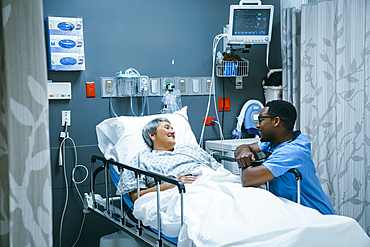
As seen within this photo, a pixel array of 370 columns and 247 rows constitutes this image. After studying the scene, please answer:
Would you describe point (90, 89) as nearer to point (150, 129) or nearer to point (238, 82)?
point (150, 129)

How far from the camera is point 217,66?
142 inches

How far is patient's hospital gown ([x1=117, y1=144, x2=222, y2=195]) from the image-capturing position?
7.63 ft

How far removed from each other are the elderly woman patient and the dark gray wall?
645 mm

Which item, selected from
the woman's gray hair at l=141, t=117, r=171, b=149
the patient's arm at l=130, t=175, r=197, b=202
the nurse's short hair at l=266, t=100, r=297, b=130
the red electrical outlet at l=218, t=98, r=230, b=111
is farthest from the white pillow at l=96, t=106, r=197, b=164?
the nurse's short hair at l=266, t=100, r=297, b=130

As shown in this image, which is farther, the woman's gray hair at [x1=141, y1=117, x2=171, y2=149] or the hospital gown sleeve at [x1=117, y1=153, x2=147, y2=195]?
→ the woman's gray hair at [x1=141, y1=117, x2=171, y2=149]

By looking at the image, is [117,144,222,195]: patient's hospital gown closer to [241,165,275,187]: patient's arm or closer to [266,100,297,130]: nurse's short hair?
[241,165,275,187]: patient's arm

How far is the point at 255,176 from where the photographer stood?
6.70ft

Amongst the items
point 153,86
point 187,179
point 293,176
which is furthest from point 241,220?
point 153,86

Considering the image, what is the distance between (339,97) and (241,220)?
6.47ft

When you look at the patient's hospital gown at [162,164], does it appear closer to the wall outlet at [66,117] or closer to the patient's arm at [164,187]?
the patient's arm at [164,187]

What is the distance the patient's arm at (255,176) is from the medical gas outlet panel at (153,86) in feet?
4.91

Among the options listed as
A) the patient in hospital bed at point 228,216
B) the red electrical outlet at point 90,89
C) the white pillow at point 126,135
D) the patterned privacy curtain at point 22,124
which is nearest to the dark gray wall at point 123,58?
the red electrical outlet at point 90,89

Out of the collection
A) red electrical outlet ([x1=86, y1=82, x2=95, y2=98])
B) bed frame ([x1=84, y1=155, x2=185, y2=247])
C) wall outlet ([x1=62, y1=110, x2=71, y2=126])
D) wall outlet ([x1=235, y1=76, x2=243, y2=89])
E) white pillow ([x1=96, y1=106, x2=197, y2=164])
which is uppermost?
wall outlet ([x1=235, y1=76, x2=243, y2=89])

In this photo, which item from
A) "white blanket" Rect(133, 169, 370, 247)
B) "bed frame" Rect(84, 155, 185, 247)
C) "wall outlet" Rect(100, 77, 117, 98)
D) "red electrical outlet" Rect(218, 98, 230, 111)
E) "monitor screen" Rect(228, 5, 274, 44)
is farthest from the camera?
"red electrical outlet" Rect(218, 98, 230, 111)
